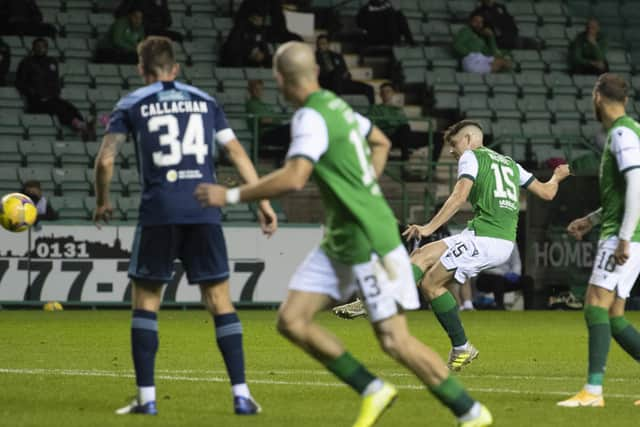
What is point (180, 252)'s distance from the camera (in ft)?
28.5

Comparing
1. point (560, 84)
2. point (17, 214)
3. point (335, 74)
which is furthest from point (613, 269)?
point (560, 84)

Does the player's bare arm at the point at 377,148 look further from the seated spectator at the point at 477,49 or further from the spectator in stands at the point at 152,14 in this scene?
the seated spectator at the point at 477,49

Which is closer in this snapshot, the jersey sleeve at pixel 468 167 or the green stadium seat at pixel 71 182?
the jersey sleeve at pixel 468 167

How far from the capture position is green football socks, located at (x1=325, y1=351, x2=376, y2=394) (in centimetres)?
742

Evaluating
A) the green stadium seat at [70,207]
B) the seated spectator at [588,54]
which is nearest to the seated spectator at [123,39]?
the green stadium seat at [70,207]

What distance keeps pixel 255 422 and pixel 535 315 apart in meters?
13.5

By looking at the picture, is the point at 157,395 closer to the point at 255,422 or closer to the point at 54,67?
the point at 255,422

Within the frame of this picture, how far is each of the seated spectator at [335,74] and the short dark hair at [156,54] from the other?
1593 centimetres

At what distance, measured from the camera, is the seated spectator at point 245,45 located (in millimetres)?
25156

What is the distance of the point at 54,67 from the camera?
23312 millimetres

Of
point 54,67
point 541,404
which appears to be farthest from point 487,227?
point 54,67

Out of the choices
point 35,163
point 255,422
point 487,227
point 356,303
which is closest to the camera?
point 255,422

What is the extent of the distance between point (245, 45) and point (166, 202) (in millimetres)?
17001

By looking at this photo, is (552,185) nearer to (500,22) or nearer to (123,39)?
(123,39)
